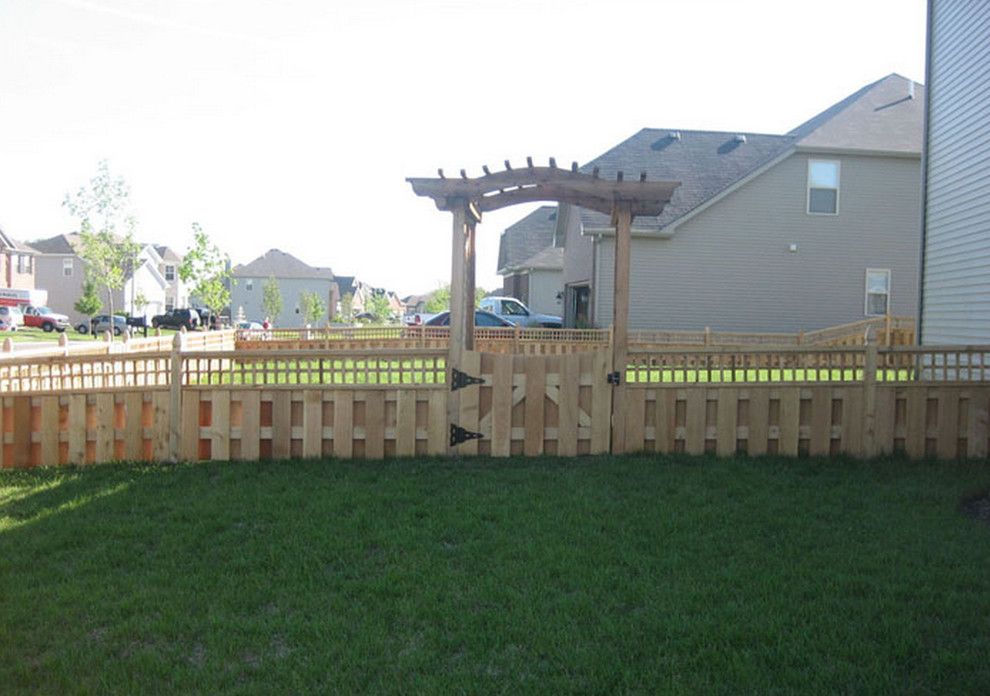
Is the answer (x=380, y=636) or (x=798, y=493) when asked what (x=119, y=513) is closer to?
(x=380, y=636)

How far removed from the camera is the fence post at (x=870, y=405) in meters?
7.87

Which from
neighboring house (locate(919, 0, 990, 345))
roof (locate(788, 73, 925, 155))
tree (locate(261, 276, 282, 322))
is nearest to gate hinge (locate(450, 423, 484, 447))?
neighboring house (locate(919, 0, 990, 345))

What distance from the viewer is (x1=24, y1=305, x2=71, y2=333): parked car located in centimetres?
5103

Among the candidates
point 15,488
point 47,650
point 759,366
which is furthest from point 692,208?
point 47,650

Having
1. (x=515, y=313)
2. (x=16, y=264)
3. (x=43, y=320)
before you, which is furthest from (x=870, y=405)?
(x=16, y=264)

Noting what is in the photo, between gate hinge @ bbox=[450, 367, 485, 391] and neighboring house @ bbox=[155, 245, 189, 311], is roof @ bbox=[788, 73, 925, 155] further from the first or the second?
neighboring house @ bbox=[155, 245, 189, 311]

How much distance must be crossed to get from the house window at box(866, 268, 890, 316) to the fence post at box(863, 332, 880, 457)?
16654 mm

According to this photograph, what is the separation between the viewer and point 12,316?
4856 cm

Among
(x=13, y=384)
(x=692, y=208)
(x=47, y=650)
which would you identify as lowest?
(x=47, y=650)

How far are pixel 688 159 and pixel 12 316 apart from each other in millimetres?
41406

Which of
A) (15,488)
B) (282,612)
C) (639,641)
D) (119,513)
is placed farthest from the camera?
(15,488)

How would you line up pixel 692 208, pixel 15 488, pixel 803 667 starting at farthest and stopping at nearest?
pixel 692 208 < pixel 15 488 < pixel 803 667

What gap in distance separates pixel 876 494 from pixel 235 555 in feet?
15.6

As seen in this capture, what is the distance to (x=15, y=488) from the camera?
22.7 ft
